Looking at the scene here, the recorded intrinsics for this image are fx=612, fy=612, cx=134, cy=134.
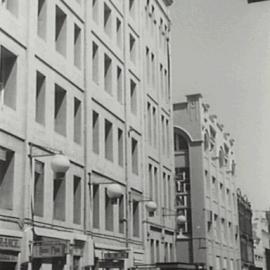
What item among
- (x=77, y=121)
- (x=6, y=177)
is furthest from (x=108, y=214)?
(x=6, y=177)

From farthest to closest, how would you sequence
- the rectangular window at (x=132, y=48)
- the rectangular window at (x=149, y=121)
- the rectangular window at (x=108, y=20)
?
the rectangular window at (x=149, y=121)
the rectangular window at (x=132, y=48)
the rectangular window at (x=108, y=20)

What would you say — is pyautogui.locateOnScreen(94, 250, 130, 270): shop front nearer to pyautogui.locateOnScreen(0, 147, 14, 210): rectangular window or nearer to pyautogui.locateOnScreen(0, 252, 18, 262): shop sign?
pyautogui.locateOnScreen(0, 252, 18, 262): shop sign

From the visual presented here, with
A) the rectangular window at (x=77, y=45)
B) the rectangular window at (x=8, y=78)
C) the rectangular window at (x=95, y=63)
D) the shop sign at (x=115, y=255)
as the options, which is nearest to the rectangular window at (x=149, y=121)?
the rectangular window at (x=95, y=63)

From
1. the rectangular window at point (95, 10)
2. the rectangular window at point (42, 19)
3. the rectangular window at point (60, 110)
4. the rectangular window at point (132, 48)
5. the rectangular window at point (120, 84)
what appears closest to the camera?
the rectangular window at point (42, 19)

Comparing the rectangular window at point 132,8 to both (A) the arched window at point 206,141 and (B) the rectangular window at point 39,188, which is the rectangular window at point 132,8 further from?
(A) the arched window at point 206,141

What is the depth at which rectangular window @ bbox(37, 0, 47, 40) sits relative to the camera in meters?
22.2

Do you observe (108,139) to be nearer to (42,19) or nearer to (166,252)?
(42,19)

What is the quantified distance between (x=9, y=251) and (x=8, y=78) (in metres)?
5.50

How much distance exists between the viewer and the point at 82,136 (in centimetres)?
2483

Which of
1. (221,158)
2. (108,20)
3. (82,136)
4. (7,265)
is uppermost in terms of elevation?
(108,20)

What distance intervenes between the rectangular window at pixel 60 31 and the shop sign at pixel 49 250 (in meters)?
8.37

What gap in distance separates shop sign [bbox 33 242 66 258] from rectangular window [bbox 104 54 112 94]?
468 inches

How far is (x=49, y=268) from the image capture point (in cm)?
2067

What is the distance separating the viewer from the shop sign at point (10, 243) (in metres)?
17.5
